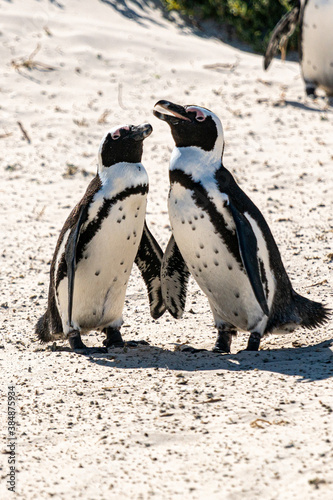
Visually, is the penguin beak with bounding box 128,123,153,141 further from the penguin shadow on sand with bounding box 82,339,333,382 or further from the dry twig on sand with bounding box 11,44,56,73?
the dry twig on sand with bounding box 11,44,56,73

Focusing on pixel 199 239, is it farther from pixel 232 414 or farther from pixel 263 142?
pixel 263 142


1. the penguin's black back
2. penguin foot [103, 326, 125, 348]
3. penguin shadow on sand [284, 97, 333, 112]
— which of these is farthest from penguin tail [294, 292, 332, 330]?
penguin shadow on sand [284, 97, 333, 112]

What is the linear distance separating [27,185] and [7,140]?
792 mm

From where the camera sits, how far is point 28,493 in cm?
235

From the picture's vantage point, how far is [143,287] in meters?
4.57

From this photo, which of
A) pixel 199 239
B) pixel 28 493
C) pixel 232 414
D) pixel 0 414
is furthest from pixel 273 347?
pixel 28 493

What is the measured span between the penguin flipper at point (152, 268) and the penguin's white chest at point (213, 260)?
0.51 meters

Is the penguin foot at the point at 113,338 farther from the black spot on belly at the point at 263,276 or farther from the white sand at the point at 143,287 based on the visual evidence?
the black spot on belly at the point at 263,276

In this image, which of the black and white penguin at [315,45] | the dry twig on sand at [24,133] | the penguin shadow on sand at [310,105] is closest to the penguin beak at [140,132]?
the dry twig on sand at [24,133]

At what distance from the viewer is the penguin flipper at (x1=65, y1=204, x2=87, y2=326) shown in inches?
135

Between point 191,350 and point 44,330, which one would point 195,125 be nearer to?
point 191,350

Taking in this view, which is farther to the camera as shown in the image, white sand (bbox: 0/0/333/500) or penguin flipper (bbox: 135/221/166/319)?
penguin flipper (bbox: 135/221/166/319)

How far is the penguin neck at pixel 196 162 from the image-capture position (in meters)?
3.43

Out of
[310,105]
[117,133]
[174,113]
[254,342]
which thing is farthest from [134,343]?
[310,105]
